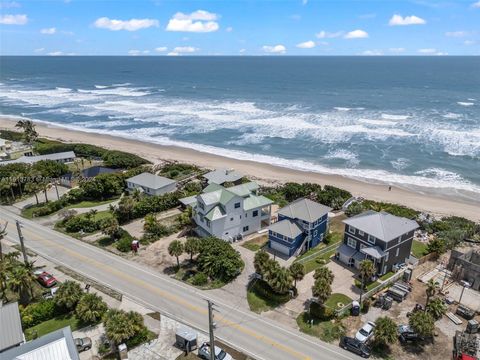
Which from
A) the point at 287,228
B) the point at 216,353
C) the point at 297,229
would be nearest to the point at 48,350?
the point at 216,353

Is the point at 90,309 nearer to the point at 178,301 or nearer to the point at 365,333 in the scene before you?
the point at 178,301

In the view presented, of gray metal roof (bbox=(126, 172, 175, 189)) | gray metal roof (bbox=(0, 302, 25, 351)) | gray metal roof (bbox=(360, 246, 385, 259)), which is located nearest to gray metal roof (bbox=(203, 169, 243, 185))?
gray metal roof (bbox=(126, 172, 175, 189))

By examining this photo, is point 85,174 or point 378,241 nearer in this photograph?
point 378,241

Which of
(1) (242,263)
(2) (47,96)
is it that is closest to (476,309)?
(1) (242,263)

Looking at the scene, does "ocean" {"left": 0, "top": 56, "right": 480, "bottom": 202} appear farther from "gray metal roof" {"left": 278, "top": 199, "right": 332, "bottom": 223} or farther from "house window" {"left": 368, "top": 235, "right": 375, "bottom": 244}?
"house window" {"left": 368, "top": 235, "right": 375, "bottom": 244}

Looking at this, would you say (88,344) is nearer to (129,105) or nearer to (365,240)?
(365,240)
